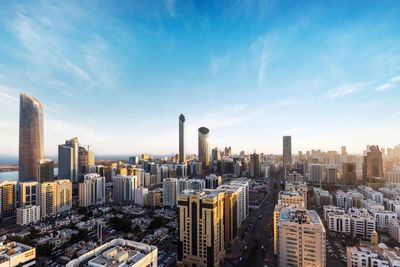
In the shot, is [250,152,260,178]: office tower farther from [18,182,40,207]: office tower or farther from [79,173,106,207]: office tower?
[18,182,40,207]: office tower

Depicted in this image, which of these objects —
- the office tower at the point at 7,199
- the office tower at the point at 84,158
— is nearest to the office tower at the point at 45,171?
the office tower at the point at 84,158

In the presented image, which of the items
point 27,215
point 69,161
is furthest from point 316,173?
point 69,161

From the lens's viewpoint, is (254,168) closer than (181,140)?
Yes

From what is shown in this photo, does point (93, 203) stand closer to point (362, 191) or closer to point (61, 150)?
point (61, 150)

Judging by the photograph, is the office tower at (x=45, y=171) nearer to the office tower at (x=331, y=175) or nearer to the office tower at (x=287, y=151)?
the office tower at (x=331, y=175)

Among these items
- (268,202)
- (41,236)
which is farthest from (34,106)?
(268,202)

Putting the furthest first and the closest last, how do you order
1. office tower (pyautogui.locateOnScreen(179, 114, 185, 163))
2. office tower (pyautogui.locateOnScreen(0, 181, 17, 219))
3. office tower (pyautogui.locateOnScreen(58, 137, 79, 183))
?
office tower (pyautogui.locateOnScreen(179, 114, 185, 163)) → office tower (pyautogui.locateOnScreen(58, 137, 79, 183)) → office tower (pyautogui.locateOnScreen(0, 181, 17, 219))

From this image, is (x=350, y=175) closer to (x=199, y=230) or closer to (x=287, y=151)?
(x=287, y=151)

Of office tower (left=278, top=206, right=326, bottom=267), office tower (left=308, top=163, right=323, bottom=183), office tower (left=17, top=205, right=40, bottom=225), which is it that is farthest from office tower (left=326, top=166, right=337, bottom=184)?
office tower (left=17, top=205, right=40, bottom=225)
